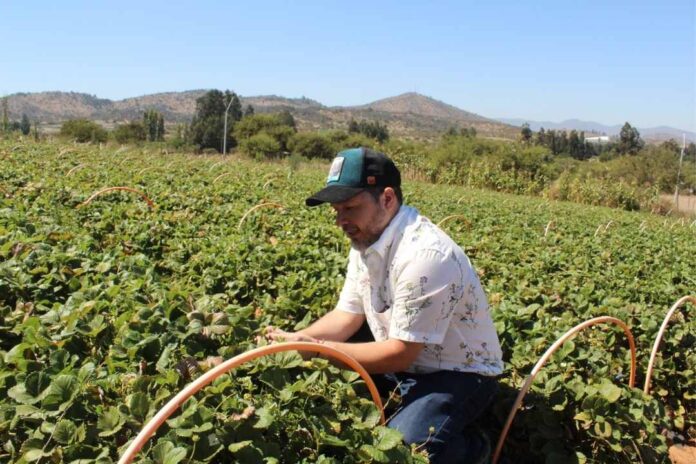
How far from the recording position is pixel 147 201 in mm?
6465

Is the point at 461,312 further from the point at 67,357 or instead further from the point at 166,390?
the point at 67,357

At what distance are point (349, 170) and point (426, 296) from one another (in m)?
0.61

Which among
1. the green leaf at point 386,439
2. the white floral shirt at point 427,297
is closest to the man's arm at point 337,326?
the white floral shirt at point 427,297

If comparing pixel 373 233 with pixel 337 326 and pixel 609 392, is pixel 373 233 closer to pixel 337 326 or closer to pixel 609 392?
pixel 337 326

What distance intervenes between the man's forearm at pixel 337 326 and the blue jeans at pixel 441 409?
1.18 feet

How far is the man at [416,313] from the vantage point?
7.32 ft

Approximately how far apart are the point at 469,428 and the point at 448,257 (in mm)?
874

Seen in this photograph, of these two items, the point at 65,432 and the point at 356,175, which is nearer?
the point at 65,432

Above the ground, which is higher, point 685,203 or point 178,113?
point 178,113

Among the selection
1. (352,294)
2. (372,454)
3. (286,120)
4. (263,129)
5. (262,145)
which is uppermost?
(286,120)

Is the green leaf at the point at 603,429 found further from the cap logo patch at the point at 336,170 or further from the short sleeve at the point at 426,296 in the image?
the cap logo patch at the point at 336,170

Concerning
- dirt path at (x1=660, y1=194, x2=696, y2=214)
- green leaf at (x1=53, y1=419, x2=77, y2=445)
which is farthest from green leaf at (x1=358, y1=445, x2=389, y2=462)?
dirt path at (x1=660, y1=194, x2=696, y2=214)

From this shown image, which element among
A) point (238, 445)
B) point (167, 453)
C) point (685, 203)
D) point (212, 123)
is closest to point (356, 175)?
point (238, 445)

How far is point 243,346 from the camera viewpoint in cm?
213
